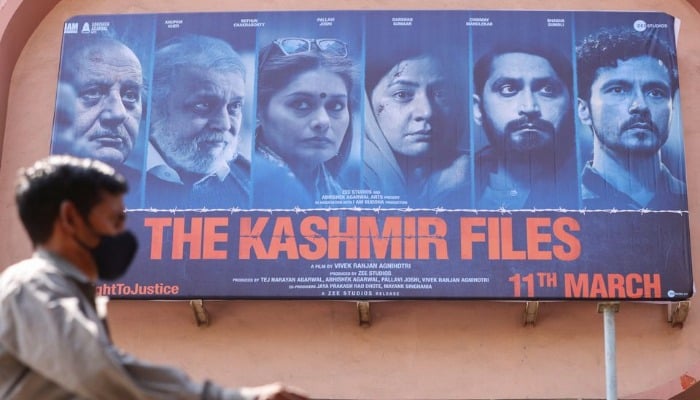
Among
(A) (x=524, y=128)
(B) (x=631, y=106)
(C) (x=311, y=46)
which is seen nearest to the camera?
(A) (x=524, y=128)

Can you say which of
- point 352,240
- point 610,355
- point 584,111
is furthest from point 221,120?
point 610,355

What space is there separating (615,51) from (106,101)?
201 inches

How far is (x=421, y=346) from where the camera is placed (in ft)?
41.7

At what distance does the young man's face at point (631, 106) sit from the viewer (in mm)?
12852

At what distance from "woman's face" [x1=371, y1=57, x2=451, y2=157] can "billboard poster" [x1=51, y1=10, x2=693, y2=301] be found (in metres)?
0.02

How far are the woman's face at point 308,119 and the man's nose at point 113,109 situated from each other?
4.71 feet

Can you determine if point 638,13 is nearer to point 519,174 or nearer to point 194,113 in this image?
point 519,174

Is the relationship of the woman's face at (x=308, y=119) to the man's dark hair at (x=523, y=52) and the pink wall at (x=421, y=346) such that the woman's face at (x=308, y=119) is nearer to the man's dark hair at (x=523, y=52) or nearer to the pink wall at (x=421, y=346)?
the man's dark hair at (x=523, y=52)

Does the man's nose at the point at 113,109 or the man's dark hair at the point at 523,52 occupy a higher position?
the man's dark hair at the point at 523,52

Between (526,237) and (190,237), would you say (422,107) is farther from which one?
(190,237)

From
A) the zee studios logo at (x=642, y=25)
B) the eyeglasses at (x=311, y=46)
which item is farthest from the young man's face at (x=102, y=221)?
the zee studios logo at (x=642, y=25)

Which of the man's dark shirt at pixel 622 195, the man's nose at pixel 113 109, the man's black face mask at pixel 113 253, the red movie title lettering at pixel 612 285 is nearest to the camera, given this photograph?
the man's black face mask at pixel 113 253

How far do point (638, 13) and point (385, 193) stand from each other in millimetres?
3193

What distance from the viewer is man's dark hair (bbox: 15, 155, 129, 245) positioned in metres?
3.47
